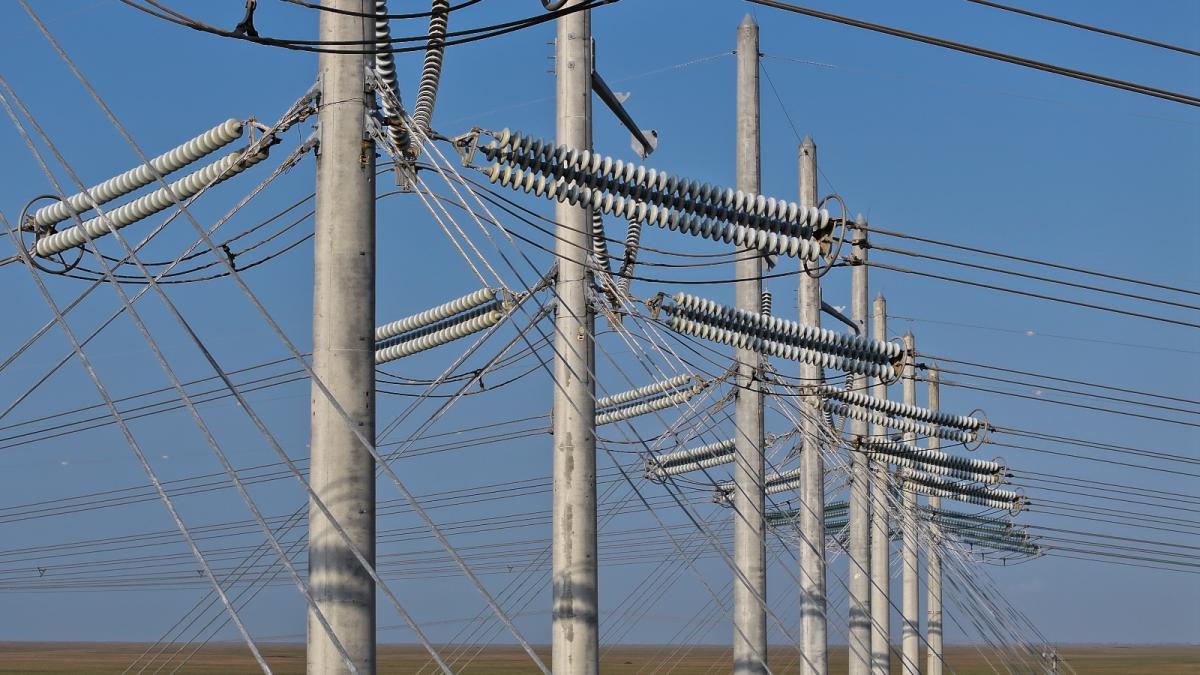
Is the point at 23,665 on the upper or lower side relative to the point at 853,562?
upper

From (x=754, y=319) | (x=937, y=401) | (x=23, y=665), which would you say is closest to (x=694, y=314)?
(x=754, y=319)

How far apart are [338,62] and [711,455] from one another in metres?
21.3

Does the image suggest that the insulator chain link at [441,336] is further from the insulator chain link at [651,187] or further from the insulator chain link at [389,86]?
the insulator chain link at [389,86]

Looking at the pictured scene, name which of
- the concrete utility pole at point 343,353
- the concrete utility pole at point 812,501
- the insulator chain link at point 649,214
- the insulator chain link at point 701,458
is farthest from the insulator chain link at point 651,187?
the insulator chain link at point 701,458

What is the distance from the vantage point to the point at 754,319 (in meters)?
19.6

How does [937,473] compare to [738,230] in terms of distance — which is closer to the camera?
[738,230]

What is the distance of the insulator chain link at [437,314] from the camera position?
21.0 metres

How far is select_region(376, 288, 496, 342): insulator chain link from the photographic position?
21.0m

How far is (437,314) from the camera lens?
862 inches

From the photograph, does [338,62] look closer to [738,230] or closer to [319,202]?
[319,202]

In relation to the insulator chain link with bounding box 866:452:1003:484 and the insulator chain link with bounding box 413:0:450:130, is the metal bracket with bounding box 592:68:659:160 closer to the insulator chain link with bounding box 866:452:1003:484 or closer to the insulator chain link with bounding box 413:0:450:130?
the insulator chain link with bounding box 413:0:450:130

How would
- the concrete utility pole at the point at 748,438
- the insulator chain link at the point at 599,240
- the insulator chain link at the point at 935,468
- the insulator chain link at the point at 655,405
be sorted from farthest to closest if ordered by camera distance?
the insulator chain link at the point at 935,468 < the insulator chain link at the point at 655,405 < the concrete utility pole at the point at 748,438 < the insulator chain link at the point at 599,240

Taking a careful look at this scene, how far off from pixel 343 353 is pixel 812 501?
15.5 metres

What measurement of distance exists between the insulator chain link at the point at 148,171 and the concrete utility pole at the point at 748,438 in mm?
6467
